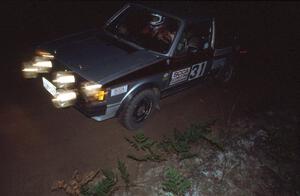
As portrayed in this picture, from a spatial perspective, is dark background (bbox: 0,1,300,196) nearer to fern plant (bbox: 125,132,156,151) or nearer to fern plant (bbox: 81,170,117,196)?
fern plant (bbox: 125,132,156,151)

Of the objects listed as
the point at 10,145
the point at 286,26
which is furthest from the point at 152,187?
the point at 286,26

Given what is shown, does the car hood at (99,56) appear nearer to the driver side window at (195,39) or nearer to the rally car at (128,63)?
the rally car at (128,63)

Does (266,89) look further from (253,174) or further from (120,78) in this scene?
(120,78)

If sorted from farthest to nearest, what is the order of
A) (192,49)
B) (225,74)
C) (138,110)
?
(225,74) → (192,49) → (138,110)

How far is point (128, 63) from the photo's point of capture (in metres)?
4.19

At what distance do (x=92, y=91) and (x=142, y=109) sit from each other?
1.13 meters

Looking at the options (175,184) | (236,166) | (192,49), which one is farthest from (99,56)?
(236,166)

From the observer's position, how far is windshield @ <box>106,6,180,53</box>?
184 inches

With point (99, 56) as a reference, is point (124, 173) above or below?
below

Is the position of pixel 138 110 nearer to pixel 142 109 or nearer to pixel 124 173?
pixel 142 109

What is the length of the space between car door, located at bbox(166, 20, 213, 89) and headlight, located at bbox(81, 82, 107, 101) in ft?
4.38

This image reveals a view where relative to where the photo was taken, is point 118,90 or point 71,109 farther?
point 71,109

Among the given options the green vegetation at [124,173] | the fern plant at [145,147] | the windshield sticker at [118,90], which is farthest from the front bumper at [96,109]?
the green vegetation at [124,173]

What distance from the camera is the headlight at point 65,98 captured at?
380 centimetres
